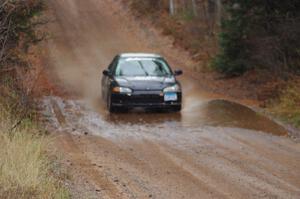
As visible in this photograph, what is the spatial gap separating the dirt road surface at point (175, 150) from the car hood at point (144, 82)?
2.30ft

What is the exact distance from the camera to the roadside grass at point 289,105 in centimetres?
1527

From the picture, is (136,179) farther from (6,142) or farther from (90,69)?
(90,69)

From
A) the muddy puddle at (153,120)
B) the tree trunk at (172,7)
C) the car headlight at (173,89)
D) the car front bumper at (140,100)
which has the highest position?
the tree trunk at (172,7)

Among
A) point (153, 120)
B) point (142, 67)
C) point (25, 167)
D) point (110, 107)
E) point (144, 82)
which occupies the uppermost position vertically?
point (25, 167)

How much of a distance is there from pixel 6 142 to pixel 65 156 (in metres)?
1.58

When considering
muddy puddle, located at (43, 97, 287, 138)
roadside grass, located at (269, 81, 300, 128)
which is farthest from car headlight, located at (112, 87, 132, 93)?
roadside grass, located at (269, 81, 300, 128)

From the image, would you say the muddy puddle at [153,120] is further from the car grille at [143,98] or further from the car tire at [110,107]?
the car grille at [143,98]

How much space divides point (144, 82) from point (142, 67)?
3.78ft

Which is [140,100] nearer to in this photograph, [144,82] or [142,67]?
[144,82]

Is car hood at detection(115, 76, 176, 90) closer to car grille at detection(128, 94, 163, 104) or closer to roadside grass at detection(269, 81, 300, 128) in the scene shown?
car grille at detection(128, 94, 163, 104)

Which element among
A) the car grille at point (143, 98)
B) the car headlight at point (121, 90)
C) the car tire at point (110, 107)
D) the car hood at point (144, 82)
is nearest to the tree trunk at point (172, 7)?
the car hood at point (144, 82)

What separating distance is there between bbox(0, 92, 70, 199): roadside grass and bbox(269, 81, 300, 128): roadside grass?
22.4ft

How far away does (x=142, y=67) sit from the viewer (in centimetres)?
1727

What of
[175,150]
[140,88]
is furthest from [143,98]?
[175,150]
